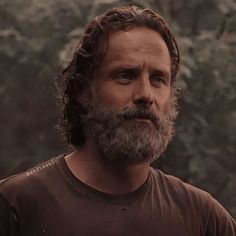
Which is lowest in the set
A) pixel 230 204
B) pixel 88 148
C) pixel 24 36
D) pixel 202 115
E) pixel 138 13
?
pixel 230 204

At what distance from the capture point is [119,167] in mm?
3041

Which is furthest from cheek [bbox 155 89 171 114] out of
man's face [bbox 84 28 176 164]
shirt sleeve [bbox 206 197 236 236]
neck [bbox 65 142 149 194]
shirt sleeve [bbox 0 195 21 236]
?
shirt sleeve [bbox 0 195 21 236]

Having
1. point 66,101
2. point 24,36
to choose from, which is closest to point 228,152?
point 24,36

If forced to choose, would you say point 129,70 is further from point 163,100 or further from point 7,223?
point 7,223

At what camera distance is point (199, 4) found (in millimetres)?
7777

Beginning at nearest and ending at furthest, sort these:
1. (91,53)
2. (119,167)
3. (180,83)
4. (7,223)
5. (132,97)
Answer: (7,223) → (132,97) → (119,167) → (91,53) → (180,83)

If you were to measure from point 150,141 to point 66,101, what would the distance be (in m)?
0.54

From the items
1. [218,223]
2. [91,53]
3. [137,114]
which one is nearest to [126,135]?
[137,114]

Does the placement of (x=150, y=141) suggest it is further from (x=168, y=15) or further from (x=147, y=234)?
(x=168, y=15)

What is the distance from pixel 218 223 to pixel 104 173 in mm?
508

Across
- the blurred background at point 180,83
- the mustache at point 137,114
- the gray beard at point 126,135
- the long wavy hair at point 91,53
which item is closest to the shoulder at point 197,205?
the gray beard at point 126,135

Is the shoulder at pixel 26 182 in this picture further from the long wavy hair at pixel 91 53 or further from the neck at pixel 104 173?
the long wavy hair at pixel 91 53

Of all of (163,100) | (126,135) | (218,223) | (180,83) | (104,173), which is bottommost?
(180,83)

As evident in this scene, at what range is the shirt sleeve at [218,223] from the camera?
3.06m
